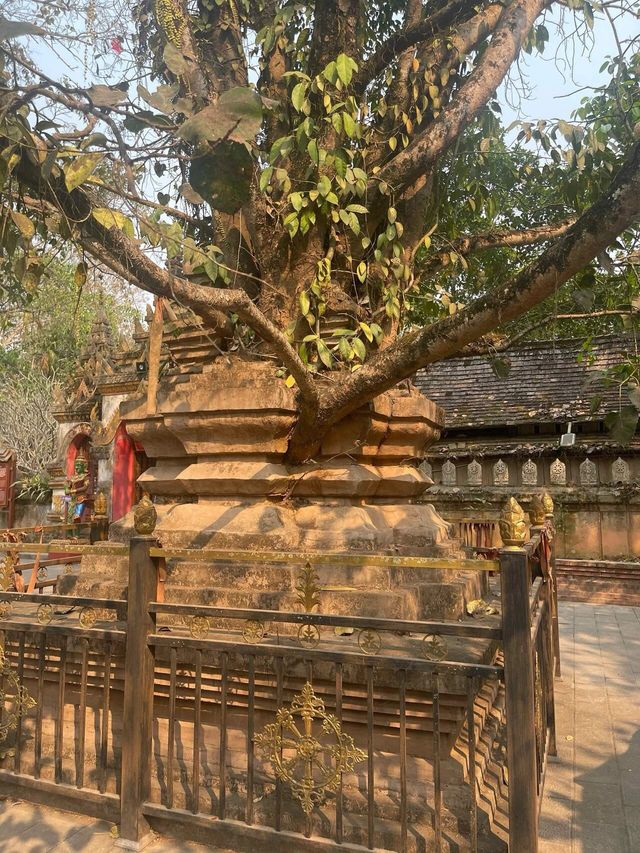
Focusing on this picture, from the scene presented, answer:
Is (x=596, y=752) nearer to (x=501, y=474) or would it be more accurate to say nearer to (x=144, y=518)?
(x=144, y=518)

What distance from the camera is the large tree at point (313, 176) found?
9.07ft

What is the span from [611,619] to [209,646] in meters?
7.39

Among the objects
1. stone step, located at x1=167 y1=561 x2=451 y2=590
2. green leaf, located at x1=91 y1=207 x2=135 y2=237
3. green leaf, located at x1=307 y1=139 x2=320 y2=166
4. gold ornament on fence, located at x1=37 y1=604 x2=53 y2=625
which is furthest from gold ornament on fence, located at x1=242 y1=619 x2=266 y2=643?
green leaf, located at x1=307 y1=139 x2=320 y2=166

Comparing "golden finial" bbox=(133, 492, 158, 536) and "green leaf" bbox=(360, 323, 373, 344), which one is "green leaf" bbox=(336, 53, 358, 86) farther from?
"golden finial" bbox=(133, 492, 158, 536)

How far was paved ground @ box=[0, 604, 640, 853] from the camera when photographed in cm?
288

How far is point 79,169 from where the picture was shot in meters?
2.46

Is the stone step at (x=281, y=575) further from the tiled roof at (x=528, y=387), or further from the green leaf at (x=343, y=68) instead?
the tiled roof at (x=528, y=387)

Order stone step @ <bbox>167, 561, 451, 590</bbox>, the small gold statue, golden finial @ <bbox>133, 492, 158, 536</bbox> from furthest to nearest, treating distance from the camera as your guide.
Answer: the small gold statue → stone step @ <bbox>167, 561, 451, 590</bbox> → golden finial @ <bbox>133, 492, 158, 536</bbox>

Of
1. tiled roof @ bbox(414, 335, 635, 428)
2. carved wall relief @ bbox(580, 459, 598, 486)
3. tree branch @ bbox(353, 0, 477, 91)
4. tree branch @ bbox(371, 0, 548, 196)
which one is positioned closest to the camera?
tree branch @ bbox(371, 0, 548, 196)

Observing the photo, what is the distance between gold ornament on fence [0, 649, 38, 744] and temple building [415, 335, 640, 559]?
7.02 meters

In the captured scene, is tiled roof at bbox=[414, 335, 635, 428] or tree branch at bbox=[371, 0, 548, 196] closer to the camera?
tree branch at bbox=[371, 0, 548, 196]

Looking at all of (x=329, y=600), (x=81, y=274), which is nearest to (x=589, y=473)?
(x=329, y=600)

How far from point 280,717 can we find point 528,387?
11224mm

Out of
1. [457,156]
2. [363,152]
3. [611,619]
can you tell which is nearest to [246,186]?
[363,152]
